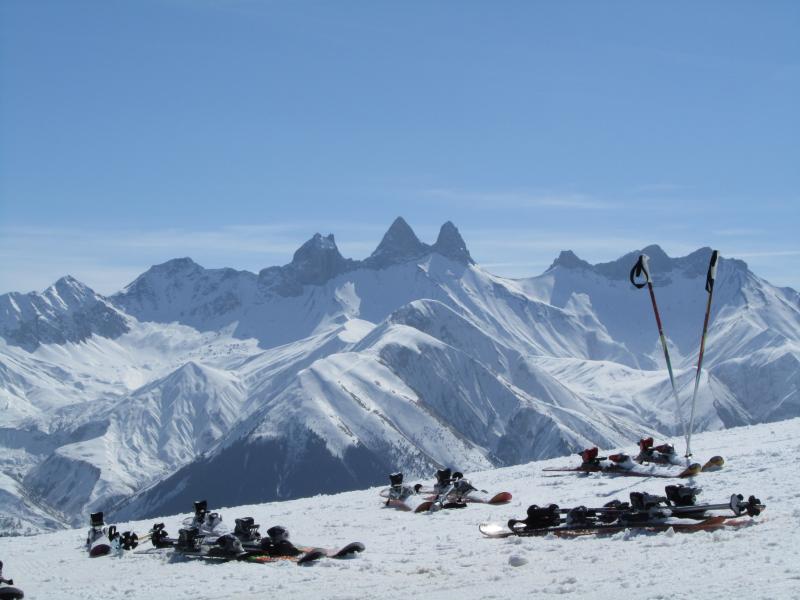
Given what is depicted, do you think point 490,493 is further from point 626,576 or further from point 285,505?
point 626,576

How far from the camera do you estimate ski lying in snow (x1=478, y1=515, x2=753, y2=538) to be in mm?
23725

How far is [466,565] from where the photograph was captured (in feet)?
78.9

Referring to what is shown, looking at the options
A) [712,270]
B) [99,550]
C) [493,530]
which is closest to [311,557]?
[493,530]

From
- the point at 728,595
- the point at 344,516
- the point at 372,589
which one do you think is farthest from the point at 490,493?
the point at 728,595

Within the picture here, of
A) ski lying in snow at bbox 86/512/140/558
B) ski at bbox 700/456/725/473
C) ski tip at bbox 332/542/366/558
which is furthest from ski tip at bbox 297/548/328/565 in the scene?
ski at bbox 700/456/725/473

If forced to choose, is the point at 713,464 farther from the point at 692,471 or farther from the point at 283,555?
the point at 283,555

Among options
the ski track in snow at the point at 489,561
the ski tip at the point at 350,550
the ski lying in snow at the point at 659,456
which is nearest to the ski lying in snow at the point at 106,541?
the ski track in snow at the point at 489,561

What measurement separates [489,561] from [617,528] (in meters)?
3.68

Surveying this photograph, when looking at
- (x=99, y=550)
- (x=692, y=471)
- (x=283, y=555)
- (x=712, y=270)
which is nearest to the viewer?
(x=283, y=555)

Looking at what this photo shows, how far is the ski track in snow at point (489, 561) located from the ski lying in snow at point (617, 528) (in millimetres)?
449

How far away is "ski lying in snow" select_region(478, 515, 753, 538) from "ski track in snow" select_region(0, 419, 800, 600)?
0.45 metres

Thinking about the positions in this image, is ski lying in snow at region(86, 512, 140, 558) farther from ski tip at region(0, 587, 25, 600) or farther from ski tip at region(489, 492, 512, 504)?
ski tip at region(489, 492, 512, 504)

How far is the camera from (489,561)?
24.2 m

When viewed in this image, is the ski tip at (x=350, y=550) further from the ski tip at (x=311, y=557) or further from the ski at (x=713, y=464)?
the ski at (x=713, y=464)
